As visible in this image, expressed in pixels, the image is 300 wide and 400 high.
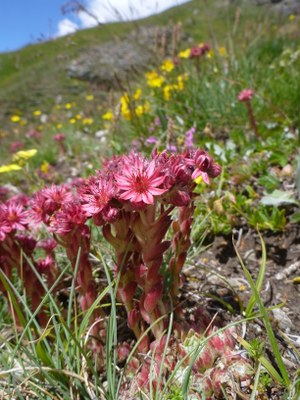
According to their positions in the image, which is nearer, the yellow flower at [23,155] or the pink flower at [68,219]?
the pink flower at [68,219]

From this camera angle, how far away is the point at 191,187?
1428 millimetres

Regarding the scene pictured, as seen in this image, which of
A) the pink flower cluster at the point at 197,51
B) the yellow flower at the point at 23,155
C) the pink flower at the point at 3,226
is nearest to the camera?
the pink flower at the point at 3,226

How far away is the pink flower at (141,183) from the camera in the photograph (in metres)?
1.20

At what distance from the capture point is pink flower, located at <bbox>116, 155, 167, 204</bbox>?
3.95 feet

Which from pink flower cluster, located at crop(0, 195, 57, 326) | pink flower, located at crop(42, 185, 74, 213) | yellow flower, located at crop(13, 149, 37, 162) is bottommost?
pink flower cluster, located at crop(0, 195, 57, 326)

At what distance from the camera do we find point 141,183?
1221mm

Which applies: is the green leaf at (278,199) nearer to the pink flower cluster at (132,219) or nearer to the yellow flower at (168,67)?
the pink flower cluster at (132,219)

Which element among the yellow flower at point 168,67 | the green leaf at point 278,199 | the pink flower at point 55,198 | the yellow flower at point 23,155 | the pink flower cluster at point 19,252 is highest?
the yellow flower at point 168,67

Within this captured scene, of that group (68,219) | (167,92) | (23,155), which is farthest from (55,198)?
(167,92)

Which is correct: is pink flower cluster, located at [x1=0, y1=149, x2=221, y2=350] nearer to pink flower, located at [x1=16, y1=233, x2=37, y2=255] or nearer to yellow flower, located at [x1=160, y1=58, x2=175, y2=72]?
pink flower, located at [x1=16, y1=233, x2=37, y2=255]

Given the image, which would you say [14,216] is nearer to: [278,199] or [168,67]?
[278,199]

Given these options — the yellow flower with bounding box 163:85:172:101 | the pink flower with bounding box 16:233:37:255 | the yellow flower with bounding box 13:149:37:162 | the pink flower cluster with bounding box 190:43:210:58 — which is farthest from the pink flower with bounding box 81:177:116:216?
the pink flower cluster with bounding box 190:43:210:58

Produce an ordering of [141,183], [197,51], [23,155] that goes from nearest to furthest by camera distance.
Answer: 1. [141,183]
2. [23,155]
3. [197,51]

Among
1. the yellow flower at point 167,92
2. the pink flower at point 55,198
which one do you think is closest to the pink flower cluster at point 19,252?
the pink flower at point 55,198
